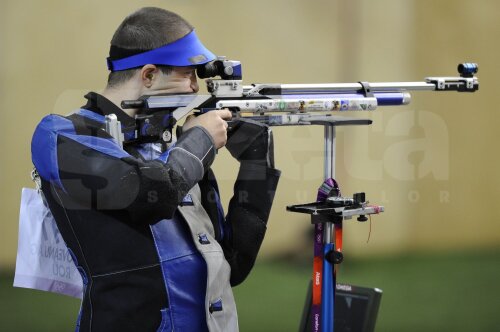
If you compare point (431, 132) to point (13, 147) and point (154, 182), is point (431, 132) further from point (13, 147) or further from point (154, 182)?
point (154, 182)

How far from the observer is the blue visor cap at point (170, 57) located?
1.85 metres

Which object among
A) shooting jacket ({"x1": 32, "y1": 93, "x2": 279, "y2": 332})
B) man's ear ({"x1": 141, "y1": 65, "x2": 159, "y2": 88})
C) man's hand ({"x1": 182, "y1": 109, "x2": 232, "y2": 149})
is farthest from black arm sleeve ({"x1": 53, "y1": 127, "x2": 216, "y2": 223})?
man's ear ({"x1": 141, "y1": 65, "x2": 159, "y2": 88})

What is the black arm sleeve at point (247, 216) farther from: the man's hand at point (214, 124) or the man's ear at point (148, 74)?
the man's ear at point (148, 74)

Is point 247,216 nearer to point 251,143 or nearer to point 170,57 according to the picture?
point 251,143

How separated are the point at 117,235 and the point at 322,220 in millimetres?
570

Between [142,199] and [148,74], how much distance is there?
346 mm

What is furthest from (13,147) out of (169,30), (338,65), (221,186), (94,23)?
(169,30)

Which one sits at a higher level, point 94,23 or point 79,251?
point 94,23

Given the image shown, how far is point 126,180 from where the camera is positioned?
5.47 ft

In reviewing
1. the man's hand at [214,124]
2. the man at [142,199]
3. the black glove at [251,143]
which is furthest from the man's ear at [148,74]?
the black glove at [251,143]

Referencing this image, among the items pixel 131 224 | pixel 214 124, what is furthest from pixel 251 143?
pixel 131 224

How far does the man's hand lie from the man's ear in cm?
12

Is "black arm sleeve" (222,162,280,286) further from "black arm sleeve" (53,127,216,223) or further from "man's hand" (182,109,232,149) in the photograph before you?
"black arm sleeve" (53,127,216,223)

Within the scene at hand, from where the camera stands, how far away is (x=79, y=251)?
5.85ft
